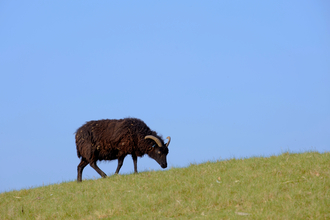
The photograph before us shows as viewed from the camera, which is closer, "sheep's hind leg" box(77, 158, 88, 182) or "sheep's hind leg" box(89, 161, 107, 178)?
"sheep's hind leg" box(89, 161, 107, 178)

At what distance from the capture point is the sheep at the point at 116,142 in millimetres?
16109

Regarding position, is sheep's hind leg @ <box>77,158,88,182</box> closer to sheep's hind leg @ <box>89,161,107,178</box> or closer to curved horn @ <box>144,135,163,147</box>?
sheep's hind leg @ <box>89,161,107,178</box>

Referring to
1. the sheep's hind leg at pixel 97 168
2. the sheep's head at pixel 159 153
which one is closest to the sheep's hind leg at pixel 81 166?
the sheep's hind leg at pixel 97 168

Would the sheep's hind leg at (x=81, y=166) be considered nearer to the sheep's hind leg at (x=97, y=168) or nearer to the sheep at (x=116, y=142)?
the sheep at (x=116, y=142)

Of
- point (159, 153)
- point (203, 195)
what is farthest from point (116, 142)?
point (203, 195)

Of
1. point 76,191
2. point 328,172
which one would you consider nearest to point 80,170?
point 76,191

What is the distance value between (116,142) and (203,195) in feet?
21.6

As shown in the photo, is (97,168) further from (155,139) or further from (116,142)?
(155,139)

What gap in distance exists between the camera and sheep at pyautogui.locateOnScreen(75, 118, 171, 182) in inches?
634

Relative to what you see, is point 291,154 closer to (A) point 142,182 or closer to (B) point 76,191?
(A) point 142,182

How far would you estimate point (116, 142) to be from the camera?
1611 cm

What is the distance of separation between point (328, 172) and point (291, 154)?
3056 mm

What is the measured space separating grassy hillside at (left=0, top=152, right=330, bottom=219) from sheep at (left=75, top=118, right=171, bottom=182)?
76.6 inches

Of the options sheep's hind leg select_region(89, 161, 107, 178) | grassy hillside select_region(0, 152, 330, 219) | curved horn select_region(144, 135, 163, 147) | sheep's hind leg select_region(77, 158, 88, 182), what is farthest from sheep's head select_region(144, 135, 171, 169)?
sheep's hind leg select_region(77, 158, 88, 182)
